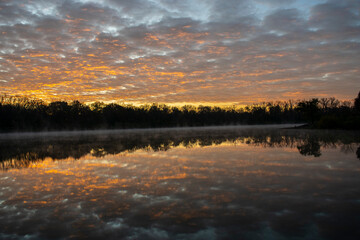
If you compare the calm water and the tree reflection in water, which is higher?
the tree reflection in water

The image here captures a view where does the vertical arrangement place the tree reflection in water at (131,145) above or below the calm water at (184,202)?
above

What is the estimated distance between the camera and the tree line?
76.9 metres

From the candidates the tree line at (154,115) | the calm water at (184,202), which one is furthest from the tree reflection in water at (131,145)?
the tree line at (154,115)

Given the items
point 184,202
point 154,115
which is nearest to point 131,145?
point 184,202

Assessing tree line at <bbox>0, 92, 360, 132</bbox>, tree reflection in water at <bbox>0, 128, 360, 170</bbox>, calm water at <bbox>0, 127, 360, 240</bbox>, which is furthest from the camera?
tree line at <bbox>0, 92, 360, 132</bbox>

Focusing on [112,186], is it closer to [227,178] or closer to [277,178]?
[227,178]

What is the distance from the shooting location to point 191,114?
167875mm

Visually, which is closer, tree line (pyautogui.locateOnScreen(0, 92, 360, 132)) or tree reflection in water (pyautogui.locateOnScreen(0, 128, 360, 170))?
tree reflection in water (pyautogui.locateOnScreen(0, 128, 360, 170))

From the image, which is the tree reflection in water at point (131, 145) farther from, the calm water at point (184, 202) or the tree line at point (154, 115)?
the tree line at point (154, 115)

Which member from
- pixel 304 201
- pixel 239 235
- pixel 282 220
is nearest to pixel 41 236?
pixel 239 235

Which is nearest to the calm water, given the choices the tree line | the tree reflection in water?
the tree reflection in water

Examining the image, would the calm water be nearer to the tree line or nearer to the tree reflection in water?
the tree reflection in water

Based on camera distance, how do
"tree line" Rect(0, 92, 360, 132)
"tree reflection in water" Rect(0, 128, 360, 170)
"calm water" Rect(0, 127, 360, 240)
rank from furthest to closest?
1. "tree line" Rect(0, 92, 360, 132)
2. "tree reflection in water" Rect(0, 128, 360, 170)
3. "calm water" Rect(0, 127, 360, 240)

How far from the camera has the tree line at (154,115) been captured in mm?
76900
